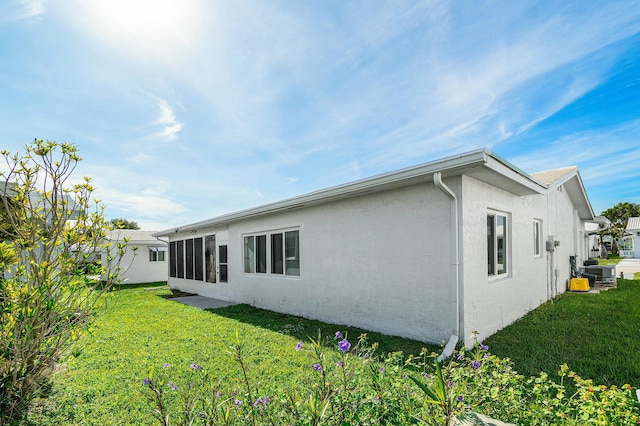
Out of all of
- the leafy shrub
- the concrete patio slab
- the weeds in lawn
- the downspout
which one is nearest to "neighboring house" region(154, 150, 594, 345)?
the downspout

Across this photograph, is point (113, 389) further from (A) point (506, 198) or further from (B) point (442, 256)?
(A) point (506, 198)

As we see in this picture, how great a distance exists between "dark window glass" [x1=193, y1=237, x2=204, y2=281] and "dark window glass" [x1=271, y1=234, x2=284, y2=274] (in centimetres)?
570

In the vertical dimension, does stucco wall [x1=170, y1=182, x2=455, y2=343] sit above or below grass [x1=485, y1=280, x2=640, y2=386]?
above

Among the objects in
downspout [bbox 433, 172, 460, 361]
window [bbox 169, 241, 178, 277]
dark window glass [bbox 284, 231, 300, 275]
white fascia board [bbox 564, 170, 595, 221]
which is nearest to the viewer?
downspout [bbox 433, 172, 460, 361]

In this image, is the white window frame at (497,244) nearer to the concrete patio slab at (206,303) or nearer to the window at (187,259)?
the concrete patio slab at (206,303)

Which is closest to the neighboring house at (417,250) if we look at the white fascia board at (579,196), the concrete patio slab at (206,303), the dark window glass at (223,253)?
the concrete patio slab at (206,303)

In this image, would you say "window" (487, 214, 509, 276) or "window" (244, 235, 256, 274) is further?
"window" (244, 235, 256, 274)

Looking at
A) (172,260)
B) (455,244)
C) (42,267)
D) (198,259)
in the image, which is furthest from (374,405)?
(172,260)

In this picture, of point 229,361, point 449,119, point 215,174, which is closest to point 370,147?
point 449,119

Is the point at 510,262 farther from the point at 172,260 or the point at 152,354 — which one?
the point at 172,260

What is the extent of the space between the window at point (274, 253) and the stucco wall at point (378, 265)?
0.30 m

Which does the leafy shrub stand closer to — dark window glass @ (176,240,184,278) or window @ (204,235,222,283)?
window @ (204,235,222,283)

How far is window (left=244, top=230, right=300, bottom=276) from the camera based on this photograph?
29.4ft

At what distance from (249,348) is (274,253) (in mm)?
4245
